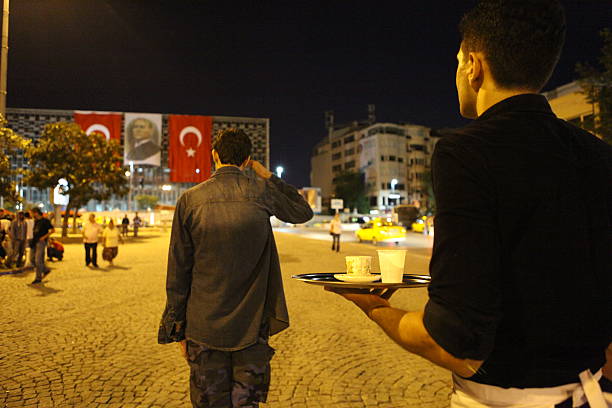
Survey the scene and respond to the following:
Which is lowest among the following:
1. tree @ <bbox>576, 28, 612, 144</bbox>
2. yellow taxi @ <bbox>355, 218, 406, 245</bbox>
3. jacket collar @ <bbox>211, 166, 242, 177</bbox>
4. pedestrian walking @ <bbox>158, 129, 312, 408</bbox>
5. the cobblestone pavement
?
the cobblestone pavement

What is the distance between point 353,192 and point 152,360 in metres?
89.1

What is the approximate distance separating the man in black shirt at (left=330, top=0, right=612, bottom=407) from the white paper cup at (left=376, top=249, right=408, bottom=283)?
0.36 metres

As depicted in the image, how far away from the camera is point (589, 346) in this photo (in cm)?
113

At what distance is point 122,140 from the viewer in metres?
108

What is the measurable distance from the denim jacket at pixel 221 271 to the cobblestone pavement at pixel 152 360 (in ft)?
5.91

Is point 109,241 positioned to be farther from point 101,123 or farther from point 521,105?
point 101,123

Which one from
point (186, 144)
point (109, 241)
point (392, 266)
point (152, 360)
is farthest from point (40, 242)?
point (186, 144)

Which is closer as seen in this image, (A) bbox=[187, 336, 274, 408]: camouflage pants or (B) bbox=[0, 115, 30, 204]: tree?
(A) bbox=[187, 336, 274, 408]: camouflage pants

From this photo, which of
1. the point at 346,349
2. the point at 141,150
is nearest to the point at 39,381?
the point at 346,349

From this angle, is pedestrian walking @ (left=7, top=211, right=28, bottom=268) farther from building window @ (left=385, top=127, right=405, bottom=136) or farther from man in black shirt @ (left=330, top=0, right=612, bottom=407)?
building window @ (left=385, top=127, right=405, bottom=136)

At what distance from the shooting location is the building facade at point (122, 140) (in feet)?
335

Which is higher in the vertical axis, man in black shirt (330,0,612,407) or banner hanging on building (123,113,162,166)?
banner hanging on building (123,113,162,166)

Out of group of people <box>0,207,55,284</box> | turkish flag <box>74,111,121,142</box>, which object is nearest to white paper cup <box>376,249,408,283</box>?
group of people <box>0,207,55,284</box>

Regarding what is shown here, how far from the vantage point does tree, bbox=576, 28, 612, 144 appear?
18538 mm
